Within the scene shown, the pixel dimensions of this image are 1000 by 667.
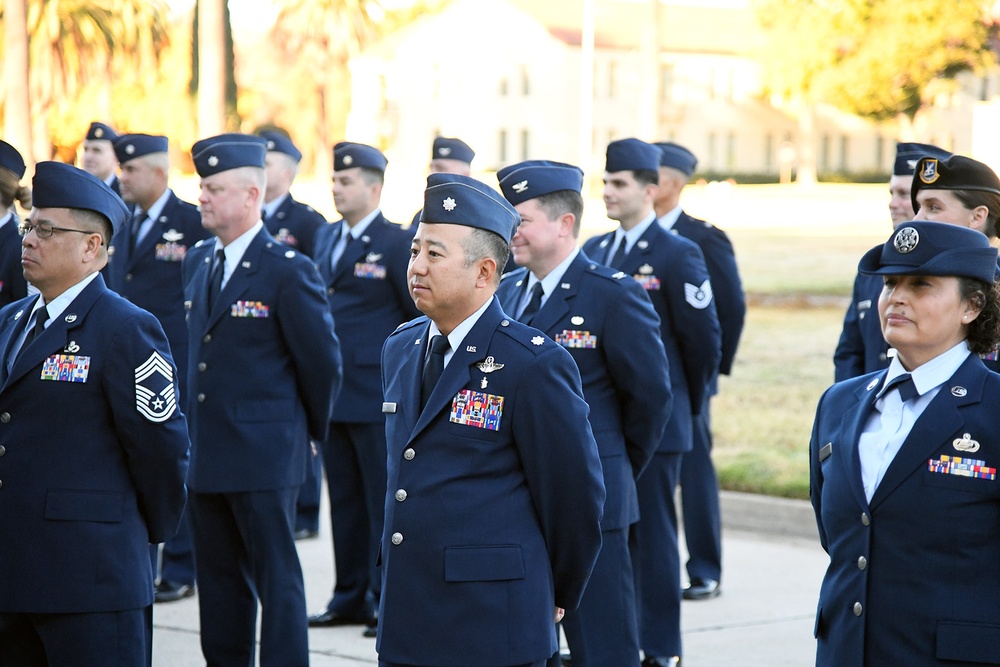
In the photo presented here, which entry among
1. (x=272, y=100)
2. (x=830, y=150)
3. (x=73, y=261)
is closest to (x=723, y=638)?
(x=73, y=261)

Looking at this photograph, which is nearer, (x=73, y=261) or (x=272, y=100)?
(x=73, y=261)

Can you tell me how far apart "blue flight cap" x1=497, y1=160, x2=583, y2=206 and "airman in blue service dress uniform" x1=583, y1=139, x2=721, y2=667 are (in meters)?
1.15

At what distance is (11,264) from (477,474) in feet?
11.5

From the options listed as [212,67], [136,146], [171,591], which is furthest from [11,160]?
[212,67]

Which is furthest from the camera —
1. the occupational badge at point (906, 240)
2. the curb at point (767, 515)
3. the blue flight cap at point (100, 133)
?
the blue flight cap at point (100, 133)

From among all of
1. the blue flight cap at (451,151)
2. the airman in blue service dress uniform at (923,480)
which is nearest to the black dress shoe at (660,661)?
the airman in blue service dress uniform at (923,480)

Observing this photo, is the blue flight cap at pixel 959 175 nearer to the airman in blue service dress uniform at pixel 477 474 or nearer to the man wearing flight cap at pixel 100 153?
the airman in blue service dress uniform at pixel 477 474

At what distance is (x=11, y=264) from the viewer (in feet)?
21.3

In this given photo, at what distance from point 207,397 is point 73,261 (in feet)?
5.52

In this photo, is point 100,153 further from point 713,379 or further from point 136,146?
point 713,379

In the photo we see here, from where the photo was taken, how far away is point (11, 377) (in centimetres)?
430

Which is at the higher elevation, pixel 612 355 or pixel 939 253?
pixel 939 253

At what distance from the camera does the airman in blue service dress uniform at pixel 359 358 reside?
7266 millimetres

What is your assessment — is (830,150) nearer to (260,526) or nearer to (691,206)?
(691,206)
